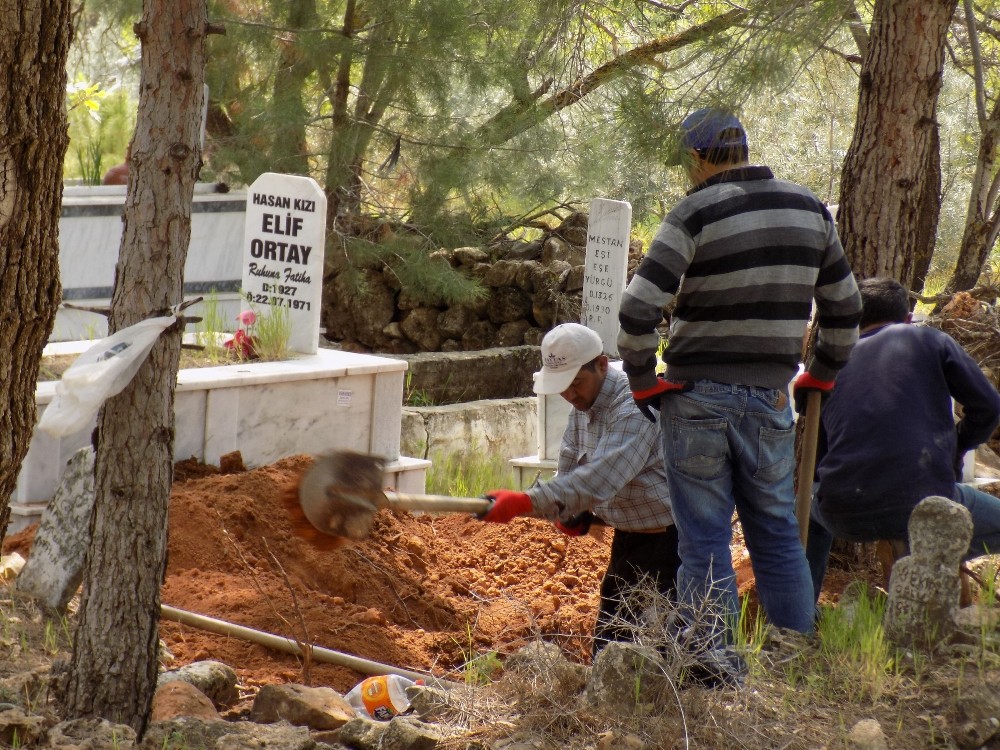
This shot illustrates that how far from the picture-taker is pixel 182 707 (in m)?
3.76

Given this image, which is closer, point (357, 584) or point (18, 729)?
point (18, 729)

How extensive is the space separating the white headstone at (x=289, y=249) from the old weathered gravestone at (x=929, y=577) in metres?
4.15

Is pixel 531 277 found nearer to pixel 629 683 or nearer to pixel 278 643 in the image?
pixel 278 643

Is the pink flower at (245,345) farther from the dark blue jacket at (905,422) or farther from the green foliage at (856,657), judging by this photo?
the green foliage at (856,657)

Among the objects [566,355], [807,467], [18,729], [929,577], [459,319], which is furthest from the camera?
[459,319]

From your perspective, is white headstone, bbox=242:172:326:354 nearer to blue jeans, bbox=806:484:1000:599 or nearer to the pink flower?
the pink flower

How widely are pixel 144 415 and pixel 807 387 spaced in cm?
233

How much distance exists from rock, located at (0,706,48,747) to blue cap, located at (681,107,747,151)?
8.49 feet

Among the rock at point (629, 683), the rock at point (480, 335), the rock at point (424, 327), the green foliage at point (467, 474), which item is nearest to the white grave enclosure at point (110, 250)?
the rock at point (424, 327)

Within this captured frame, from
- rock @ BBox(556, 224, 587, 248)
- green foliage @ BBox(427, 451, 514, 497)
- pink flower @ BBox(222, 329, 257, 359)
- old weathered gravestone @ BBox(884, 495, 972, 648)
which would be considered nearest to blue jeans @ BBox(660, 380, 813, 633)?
old weathered gravestone @ BBox(884, 495, 972, 648)

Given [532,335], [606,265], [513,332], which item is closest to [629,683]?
[606,265]

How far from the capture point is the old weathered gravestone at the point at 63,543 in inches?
180

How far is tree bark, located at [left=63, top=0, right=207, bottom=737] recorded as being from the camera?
342 centimetres

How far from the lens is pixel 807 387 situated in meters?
4.50
